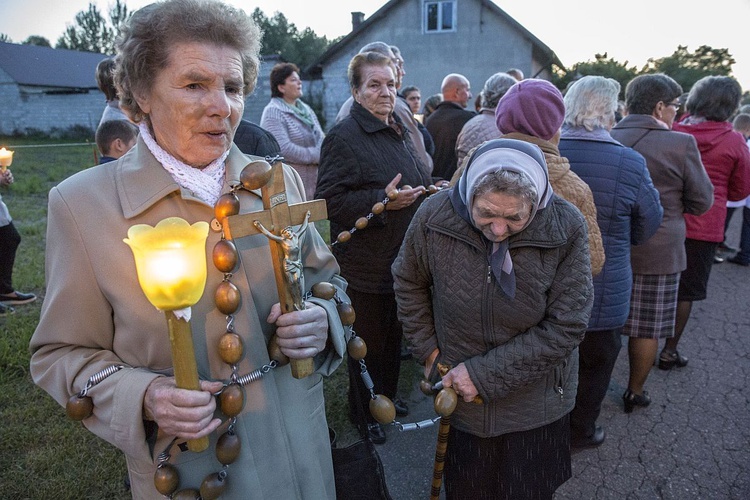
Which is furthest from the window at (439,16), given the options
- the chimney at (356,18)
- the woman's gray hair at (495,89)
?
the woman's gray hair at (495,89)

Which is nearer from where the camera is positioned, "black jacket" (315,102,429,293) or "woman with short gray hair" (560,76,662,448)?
"woman with short gray hair" (560,76,662,448)

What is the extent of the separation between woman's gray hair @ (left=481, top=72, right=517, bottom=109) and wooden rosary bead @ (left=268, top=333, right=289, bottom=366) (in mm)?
2976

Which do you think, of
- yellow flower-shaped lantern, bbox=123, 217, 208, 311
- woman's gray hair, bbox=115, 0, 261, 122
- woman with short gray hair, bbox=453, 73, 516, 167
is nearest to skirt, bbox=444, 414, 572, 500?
yellow flower-shaped lantern, bbox=123, 217, 208, 311

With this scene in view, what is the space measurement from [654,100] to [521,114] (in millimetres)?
1594

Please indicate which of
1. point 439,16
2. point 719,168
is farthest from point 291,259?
point 439,16

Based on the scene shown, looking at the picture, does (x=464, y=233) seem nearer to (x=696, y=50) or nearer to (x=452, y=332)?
(x=452, y=332)

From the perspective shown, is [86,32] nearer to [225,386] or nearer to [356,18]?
[356,18]

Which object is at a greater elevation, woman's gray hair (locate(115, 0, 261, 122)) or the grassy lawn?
woman's gray hair (locate(115, 0, 261, 122))

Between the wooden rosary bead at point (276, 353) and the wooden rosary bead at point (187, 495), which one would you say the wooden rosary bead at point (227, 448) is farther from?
the wooden rosary bead at point (276, 353)

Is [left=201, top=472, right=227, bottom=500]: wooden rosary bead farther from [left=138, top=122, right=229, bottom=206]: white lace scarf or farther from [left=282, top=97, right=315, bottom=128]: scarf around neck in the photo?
[left=282, top=97, right=315, bottom=128]: scarf around neck

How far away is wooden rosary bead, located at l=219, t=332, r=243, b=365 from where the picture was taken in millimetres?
1228

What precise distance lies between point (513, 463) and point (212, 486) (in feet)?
4.28

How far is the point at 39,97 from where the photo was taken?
2906cm

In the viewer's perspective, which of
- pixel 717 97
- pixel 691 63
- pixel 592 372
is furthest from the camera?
pixel 691 63
